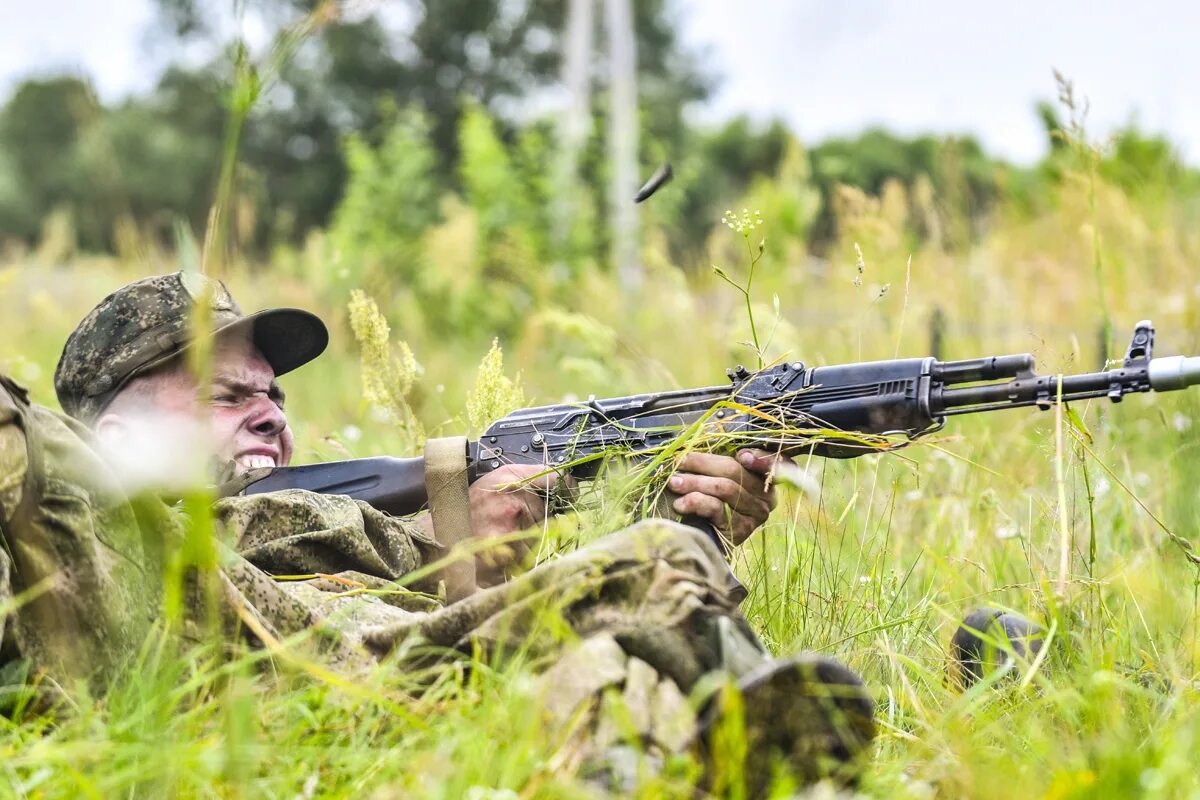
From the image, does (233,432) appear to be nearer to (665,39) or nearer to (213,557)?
(213,557)

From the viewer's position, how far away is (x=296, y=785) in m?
1.76

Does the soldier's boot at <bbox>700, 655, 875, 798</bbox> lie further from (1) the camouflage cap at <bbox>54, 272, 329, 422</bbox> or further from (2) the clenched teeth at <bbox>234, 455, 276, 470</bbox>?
(1) the camouflage cap at <bbox>54, 272, 329, 422</bbox>

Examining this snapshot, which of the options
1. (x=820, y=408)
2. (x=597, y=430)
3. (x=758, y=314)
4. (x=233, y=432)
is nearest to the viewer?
(x=820, y=408)

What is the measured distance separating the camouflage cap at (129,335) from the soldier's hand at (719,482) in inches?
46.0

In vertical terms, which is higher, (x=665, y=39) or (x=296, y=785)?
(x=665, y=39)

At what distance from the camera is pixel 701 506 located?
2689mm

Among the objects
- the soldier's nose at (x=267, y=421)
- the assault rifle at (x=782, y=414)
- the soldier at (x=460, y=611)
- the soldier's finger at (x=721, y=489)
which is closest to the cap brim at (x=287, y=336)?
the soldier's nose at (x=267, y=421)

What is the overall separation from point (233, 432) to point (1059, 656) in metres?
1.89

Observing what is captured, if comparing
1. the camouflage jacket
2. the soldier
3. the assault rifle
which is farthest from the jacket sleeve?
the camouflage jacket

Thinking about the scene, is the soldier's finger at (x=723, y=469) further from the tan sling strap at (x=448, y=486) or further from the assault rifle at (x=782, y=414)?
the tan sling strap at (x=448, y=486)

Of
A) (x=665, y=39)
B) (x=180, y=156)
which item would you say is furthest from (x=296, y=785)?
(x=665, y=39)

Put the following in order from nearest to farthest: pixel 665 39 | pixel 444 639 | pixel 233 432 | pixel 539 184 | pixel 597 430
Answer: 1. pixel 444 639
2. pixel 597 430
3. pixel 233 432
4. pixel 539 184
5. pixel 665 39

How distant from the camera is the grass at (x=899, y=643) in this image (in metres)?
1.64

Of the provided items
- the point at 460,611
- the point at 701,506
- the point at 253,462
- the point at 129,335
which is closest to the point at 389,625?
the point at 460,611
